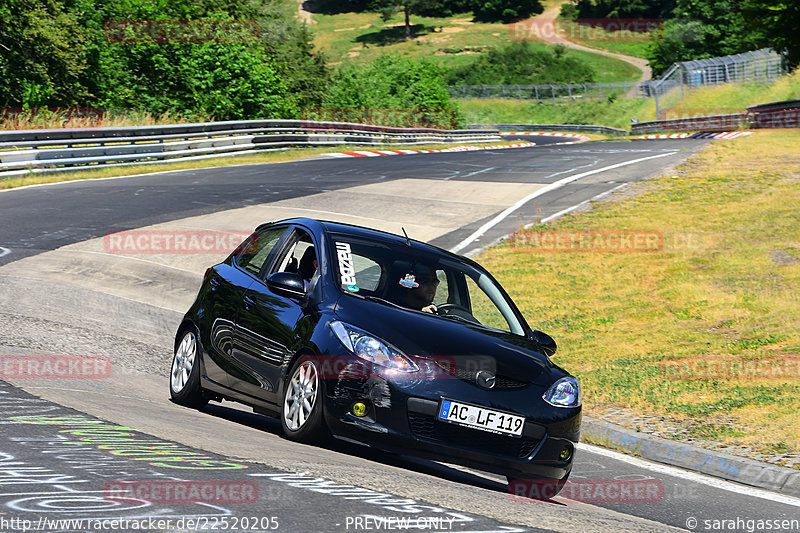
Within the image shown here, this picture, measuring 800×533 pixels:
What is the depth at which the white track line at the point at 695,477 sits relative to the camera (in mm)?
7102

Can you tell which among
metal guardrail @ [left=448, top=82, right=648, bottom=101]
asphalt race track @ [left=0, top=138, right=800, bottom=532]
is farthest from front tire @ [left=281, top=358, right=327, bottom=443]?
metal guardrail @ [left=448, top=82, right=648, bottom=101]

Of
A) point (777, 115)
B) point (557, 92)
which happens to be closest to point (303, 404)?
point (777, 115)

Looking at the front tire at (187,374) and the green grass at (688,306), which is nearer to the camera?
the front tire at (187,374)

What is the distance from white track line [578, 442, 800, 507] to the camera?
23.3ft

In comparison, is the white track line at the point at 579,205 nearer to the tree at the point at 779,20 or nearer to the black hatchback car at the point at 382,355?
the black hatchback car at the point at 382,355

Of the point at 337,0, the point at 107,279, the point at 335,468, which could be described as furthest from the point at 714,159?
the point at 337,0

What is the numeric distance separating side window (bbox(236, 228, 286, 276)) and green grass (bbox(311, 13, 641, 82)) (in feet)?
363

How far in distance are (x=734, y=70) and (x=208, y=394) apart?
55.8 meters

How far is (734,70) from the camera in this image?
58.4 metres

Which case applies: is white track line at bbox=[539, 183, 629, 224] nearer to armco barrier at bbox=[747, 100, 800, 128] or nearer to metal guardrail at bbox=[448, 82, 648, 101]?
armco barrier at bbox=[747, 100, 800, 128]

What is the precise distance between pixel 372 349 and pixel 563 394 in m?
1.37

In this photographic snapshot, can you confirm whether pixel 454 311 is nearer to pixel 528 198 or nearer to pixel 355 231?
pixel 355 231

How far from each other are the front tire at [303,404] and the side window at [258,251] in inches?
55.8

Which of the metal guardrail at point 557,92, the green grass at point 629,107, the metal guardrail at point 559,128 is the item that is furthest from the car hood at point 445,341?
the metal guardrail at point 557,92
